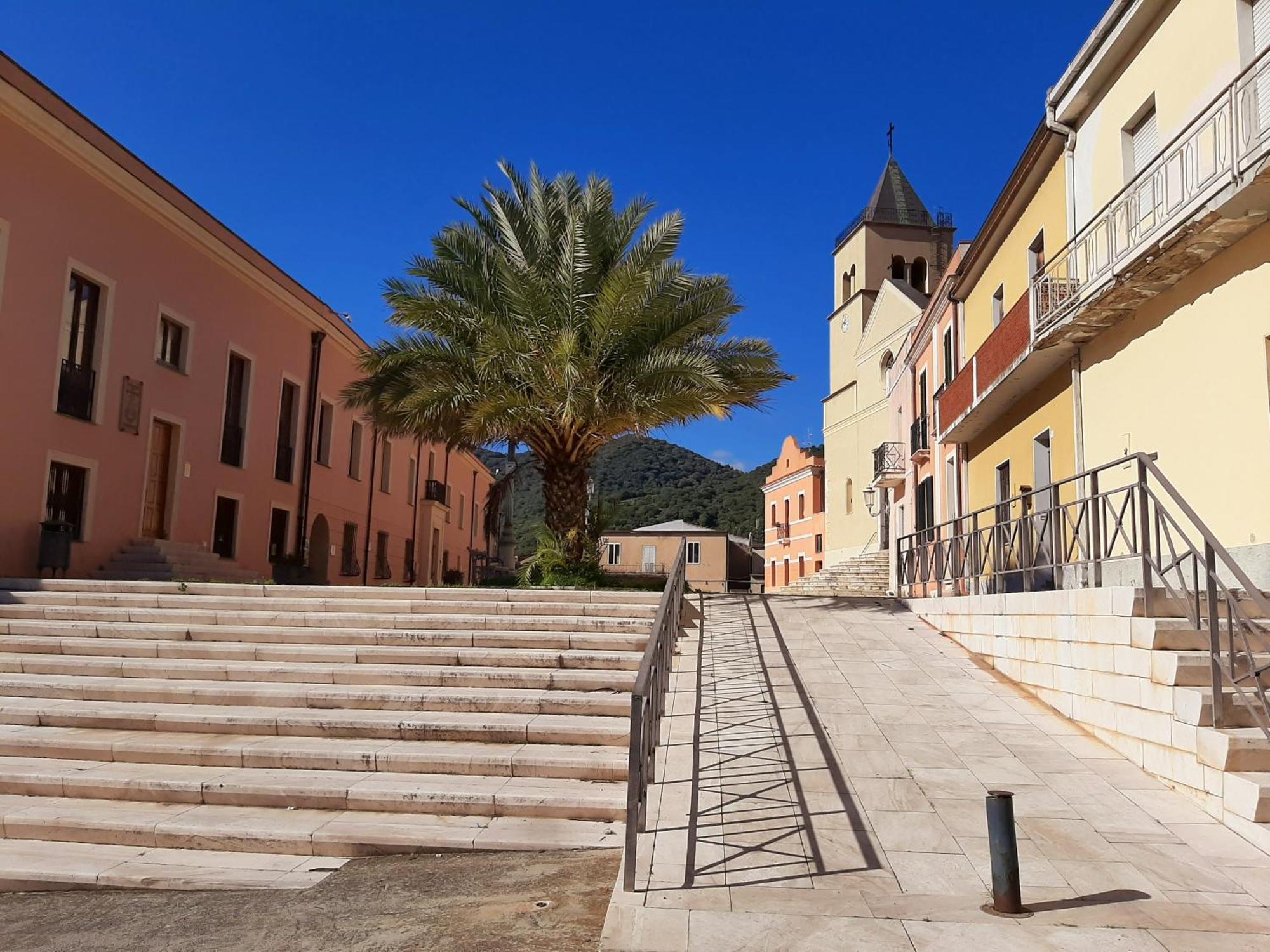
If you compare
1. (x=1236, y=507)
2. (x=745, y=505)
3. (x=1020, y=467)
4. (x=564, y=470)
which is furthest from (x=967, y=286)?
(x=745, y=505)

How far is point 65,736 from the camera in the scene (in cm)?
780

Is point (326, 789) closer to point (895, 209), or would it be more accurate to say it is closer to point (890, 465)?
point (890, 465)

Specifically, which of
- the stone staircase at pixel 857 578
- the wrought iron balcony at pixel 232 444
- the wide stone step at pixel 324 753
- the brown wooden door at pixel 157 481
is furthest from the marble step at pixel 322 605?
the stone staircase at pixel 857 578

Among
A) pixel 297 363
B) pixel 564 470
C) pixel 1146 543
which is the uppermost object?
pixel 297 363

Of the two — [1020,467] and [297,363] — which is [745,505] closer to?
[297,363]

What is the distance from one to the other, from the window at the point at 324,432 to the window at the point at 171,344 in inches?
254

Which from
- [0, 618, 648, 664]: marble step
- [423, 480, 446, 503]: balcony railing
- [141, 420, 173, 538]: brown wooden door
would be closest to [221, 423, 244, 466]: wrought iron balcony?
[141, 420, 173, 538]: brown wooden door

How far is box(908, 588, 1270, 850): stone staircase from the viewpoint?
224 inches

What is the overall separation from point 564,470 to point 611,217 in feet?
15.0

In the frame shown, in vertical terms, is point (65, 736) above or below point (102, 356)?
below

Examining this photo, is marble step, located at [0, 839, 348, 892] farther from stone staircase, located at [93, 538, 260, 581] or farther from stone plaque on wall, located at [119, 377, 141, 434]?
stone plaque on wall, located at [119, 377, 141, 434]

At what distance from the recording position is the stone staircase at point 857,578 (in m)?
28.3

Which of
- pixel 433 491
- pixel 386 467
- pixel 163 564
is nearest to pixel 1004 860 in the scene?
pixel 163 564

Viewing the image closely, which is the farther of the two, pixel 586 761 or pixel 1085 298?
pixel 1085 298
